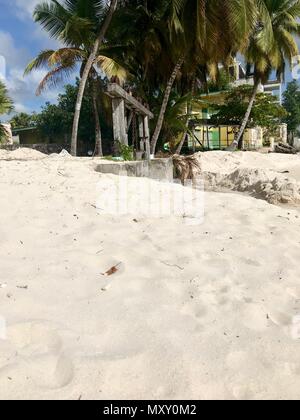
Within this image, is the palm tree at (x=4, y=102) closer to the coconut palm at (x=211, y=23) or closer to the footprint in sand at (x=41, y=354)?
the coconut palm at (x=211, y=23)

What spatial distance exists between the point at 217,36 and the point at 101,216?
11369mm

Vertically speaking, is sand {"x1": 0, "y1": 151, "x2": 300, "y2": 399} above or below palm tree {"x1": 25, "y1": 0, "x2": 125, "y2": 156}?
below

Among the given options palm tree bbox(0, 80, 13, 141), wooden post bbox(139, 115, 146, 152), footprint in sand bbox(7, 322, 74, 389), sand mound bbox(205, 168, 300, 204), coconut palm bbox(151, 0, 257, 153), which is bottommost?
footprint in sand bbox(7, 322, 74, 389)

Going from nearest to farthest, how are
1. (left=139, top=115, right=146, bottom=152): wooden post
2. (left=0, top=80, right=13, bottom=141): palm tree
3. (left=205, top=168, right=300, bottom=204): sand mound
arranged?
(left=205, top=168, right=300, bottom=204): sand mound → (left=139, top=115, right=146, bottom=152): wooden post → (left=0, top=80, right=13, bottom=141): palm tree

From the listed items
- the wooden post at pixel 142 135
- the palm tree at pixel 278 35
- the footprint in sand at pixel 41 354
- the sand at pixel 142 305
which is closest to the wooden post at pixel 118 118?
the wooden post at pixel 142 135

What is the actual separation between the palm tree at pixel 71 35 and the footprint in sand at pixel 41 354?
11.0 m

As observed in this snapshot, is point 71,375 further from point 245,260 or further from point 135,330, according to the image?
point 245,260

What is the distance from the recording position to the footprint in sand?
5.82 feet

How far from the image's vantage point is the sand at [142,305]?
183 cm

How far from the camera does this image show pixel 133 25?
14.8 meters

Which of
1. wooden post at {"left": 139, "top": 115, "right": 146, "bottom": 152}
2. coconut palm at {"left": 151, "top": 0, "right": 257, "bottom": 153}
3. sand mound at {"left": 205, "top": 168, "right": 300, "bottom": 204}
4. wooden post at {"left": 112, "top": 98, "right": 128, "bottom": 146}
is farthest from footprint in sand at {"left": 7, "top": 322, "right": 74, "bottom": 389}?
coconut palm at {"left": 151, "top": 0, "right": 257, "bottom": 153}

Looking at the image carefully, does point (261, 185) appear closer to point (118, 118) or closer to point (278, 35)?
point (118, 118)

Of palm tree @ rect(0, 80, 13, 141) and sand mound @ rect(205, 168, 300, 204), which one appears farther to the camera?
palm tree @ rect(0, 80, 13, 141)

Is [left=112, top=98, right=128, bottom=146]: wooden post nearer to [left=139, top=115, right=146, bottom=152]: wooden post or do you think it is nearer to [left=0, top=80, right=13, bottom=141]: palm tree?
[left=139, top=115, right=146, bottom=152]: wooden post
